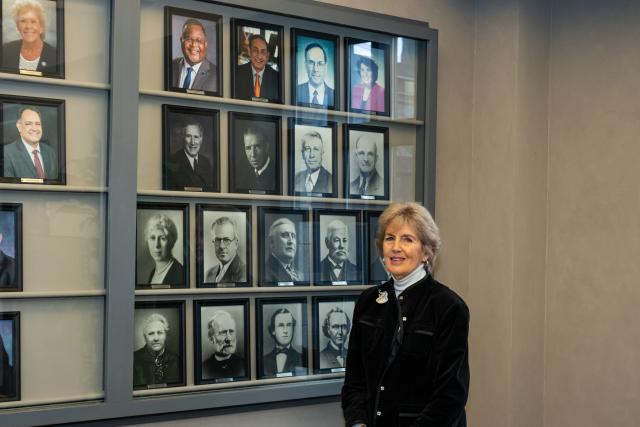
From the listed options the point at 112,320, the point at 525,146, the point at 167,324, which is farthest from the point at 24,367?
the point at 525,146

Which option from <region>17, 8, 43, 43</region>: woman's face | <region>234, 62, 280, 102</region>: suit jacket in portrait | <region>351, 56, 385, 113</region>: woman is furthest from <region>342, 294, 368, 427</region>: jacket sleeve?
<region>17, 8, 43, 43</region>: woman's face

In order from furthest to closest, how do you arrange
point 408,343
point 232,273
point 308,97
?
point 308,97, point 232,273, point 408,343

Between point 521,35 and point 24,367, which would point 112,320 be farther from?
point 521,35

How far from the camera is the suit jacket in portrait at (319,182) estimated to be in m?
4.13

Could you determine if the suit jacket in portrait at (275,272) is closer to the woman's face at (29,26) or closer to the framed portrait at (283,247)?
the framed portrait at (283,247)

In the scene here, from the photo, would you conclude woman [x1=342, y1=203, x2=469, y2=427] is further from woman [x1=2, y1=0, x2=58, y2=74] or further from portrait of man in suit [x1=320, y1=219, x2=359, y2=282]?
woman [x1=2, y1=0, x2=58, y2=74]

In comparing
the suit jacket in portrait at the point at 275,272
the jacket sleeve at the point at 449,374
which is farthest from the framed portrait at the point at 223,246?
the jacket sleeve at the point at 449,374

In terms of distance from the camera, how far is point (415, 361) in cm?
310

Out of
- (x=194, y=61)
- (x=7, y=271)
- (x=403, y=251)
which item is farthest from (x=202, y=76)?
(x=403, y=251)

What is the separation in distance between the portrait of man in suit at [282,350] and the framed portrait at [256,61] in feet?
3.47

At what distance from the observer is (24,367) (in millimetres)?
3408

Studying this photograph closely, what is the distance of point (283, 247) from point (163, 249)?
630mm

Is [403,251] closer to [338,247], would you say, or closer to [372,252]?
[338,247]

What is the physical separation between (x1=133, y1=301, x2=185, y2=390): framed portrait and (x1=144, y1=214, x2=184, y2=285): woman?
4.3 inches
